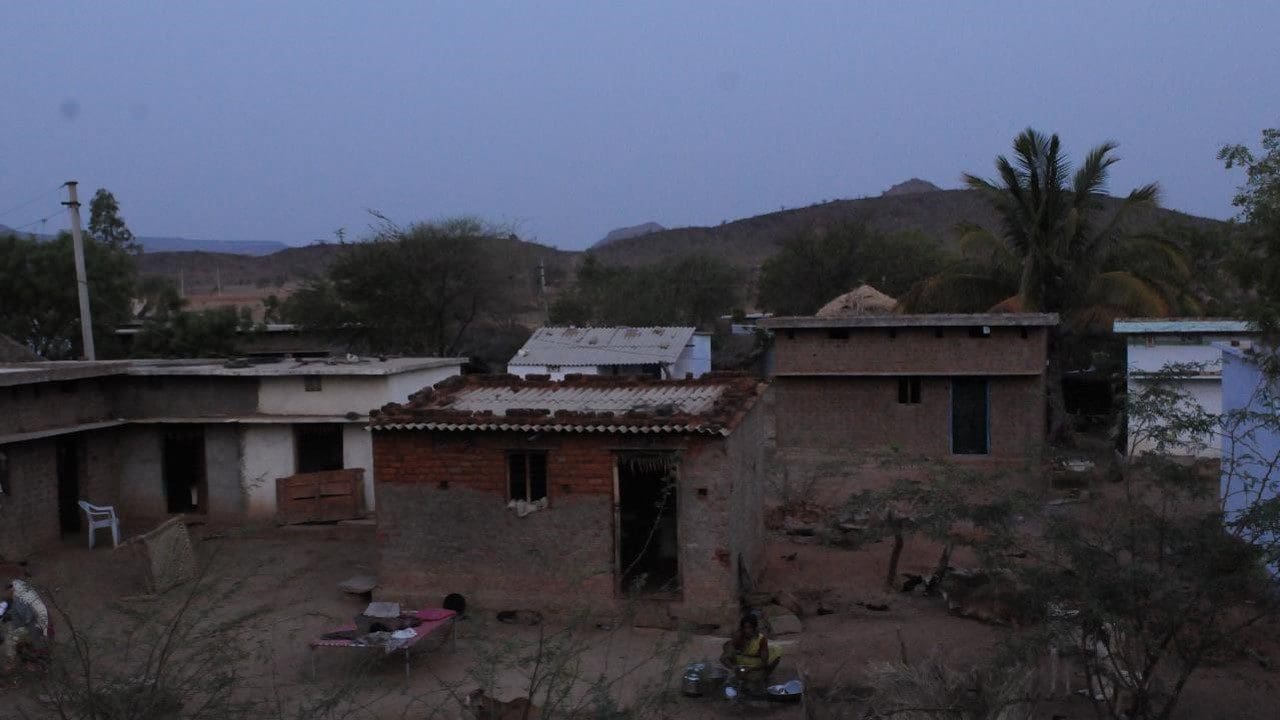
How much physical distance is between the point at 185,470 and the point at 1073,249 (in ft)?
61.6

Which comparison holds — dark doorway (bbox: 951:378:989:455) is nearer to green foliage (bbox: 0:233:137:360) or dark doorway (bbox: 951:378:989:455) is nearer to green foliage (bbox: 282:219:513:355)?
green foliage (bbox: 282:219:513:355)

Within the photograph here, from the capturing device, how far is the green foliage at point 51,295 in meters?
29.8

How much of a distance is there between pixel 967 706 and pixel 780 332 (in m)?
15.4

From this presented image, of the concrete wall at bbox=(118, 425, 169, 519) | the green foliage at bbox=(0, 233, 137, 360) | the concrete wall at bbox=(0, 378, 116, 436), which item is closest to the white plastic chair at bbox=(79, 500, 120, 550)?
the concrete wall at bbox=(118, 425, 169, 519)

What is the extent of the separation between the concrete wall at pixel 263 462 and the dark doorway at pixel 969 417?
1334 cm

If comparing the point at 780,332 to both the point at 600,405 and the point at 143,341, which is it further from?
the point at 143,341

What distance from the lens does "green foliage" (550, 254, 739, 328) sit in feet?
133

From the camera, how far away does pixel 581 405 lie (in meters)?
13.5

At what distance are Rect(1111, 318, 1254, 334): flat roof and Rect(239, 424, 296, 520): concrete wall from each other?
16195 mm

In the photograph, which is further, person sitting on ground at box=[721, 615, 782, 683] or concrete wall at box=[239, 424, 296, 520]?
concrete wall at box=[239, 424, 296, 520]

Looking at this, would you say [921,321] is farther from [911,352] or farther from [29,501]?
[29,501]

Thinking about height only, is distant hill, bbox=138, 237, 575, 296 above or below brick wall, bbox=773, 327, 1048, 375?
above

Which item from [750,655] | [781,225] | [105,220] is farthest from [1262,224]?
[781,225]

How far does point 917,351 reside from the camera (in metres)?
22.2
